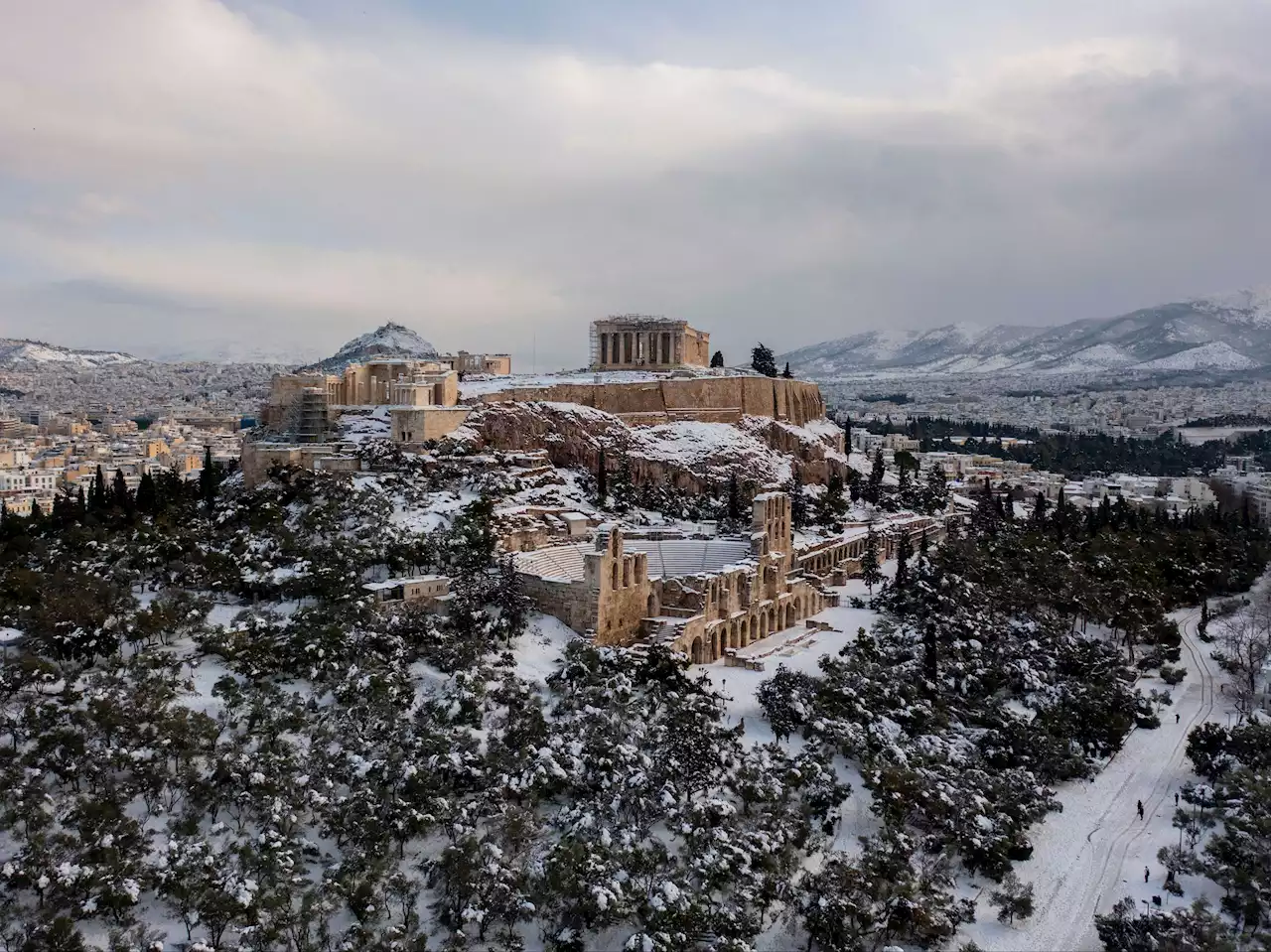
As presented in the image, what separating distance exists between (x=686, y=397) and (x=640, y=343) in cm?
1189

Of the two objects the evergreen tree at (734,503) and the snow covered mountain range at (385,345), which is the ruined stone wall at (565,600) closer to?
the evergreen tree at (734,503)

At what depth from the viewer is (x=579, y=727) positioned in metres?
32.1

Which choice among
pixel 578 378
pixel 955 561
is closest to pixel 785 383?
pixel 578 378

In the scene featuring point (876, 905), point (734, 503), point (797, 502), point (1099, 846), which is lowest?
point (1099, 846)

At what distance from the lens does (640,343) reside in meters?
87.5

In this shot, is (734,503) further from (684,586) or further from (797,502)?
(684,586)

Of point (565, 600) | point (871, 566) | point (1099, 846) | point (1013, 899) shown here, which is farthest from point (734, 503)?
point (1013, 899)

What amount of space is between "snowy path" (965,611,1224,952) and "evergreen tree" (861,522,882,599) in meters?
18.8

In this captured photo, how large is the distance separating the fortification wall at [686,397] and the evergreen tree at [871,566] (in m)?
19.0

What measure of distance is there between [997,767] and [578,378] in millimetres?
49320

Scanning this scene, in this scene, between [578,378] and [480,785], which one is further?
[578,378]

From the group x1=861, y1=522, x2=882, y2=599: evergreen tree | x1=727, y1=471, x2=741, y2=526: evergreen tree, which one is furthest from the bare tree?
x1=727, y1=471, x2=741, y2=526: evergreen tree

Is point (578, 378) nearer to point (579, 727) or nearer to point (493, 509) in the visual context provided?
point (493, 509)

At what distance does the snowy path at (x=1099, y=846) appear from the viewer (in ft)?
88.7
